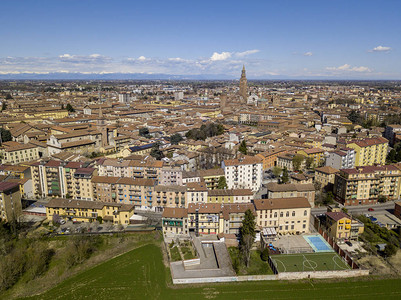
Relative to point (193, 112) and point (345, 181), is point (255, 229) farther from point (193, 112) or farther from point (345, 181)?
point (193, 112)

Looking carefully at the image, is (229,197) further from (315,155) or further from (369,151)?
(369,151)

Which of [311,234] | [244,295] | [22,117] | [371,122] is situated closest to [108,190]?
[244,295]

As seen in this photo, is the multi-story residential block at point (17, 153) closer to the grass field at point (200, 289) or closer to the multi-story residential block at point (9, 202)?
the multi-story residential block at point (9, 202)

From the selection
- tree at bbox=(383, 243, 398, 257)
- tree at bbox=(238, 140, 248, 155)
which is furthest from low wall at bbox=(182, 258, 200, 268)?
tree at bbox=(238, 140, 248, 155)

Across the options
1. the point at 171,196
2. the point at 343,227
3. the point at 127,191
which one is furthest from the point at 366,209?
the point at 127,191

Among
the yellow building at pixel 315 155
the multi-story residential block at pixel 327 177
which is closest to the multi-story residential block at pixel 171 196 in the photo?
the multi-story residential block at pixel 327 177

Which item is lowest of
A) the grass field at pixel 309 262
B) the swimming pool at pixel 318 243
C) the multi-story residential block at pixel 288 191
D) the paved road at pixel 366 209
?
the grass field at pixel 309 262
